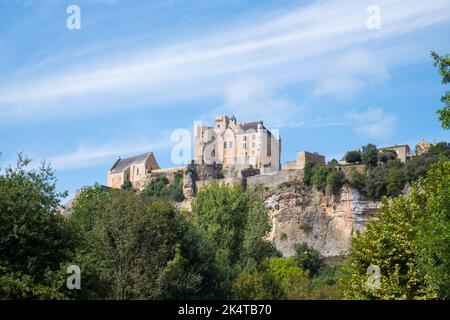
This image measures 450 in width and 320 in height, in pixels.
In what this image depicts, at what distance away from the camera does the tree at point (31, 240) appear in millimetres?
30469

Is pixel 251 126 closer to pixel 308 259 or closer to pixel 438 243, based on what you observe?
pixel 308 259

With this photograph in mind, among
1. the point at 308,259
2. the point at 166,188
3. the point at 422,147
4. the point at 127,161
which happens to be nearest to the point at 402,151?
the point at 422,147

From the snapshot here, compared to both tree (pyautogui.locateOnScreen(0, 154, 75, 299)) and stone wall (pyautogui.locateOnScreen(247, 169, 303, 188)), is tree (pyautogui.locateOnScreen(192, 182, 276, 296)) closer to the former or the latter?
tree (pyautogui.locateOnScreen(0, 154, 75, 299))

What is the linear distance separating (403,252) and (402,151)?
255 ft

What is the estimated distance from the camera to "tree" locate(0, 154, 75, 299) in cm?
3047

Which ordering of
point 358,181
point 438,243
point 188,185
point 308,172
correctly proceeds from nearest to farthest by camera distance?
point 438,243
point 358,181
point 308,172
point 188,185

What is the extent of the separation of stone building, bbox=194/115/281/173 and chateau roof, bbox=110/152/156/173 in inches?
353

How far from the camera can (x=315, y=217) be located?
11331cm

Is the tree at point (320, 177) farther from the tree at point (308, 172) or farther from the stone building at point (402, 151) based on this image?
the stone building at point (402, 151)

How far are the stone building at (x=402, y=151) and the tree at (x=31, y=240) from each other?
84.5 m

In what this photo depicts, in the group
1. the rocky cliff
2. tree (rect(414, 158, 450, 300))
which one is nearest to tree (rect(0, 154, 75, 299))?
tree (rect(414, 158, 450, 300))
